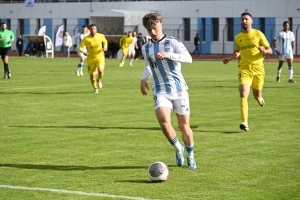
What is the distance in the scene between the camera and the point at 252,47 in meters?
15.9

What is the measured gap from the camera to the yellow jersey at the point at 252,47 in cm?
1588

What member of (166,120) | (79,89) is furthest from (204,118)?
(79,89)

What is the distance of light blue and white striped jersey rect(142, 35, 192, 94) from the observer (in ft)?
34.5

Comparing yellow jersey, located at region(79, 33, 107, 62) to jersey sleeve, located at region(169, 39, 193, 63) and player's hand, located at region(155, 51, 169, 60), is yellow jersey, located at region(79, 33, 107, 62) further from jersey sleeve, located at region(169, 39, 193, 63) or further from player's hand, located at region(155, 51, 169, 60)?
player's hand, located at region(155, 51, 169, 60)

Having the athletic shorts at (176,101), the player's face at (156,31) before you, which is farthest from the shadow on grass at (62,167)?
the player's face at (156,31)

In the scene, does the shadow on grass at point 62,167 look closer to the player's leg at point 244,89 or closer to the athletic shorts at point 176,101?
the athletic shorts at point 176,101

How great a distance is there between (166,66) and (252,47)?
5709 mm

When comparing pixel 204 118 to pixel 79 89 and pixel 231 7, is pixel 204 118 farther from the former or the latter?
pixel 231 7

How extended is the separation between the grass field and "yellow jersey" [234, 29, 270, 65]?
4.19ft

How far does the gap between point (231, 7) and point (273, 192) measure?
2410 inches

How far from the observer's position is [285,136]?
14.0 meters

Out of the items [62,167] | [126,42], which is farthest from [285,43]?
[62,167]

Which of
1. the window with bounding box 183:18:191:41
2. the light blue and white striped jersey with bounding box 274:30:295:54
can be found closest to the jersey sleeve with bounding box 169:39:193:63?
the light blue and white striped jersey with bounding box 274:30:295:54

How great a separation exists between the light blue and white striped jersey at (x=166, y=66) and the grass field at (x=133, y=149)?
3.63ft
